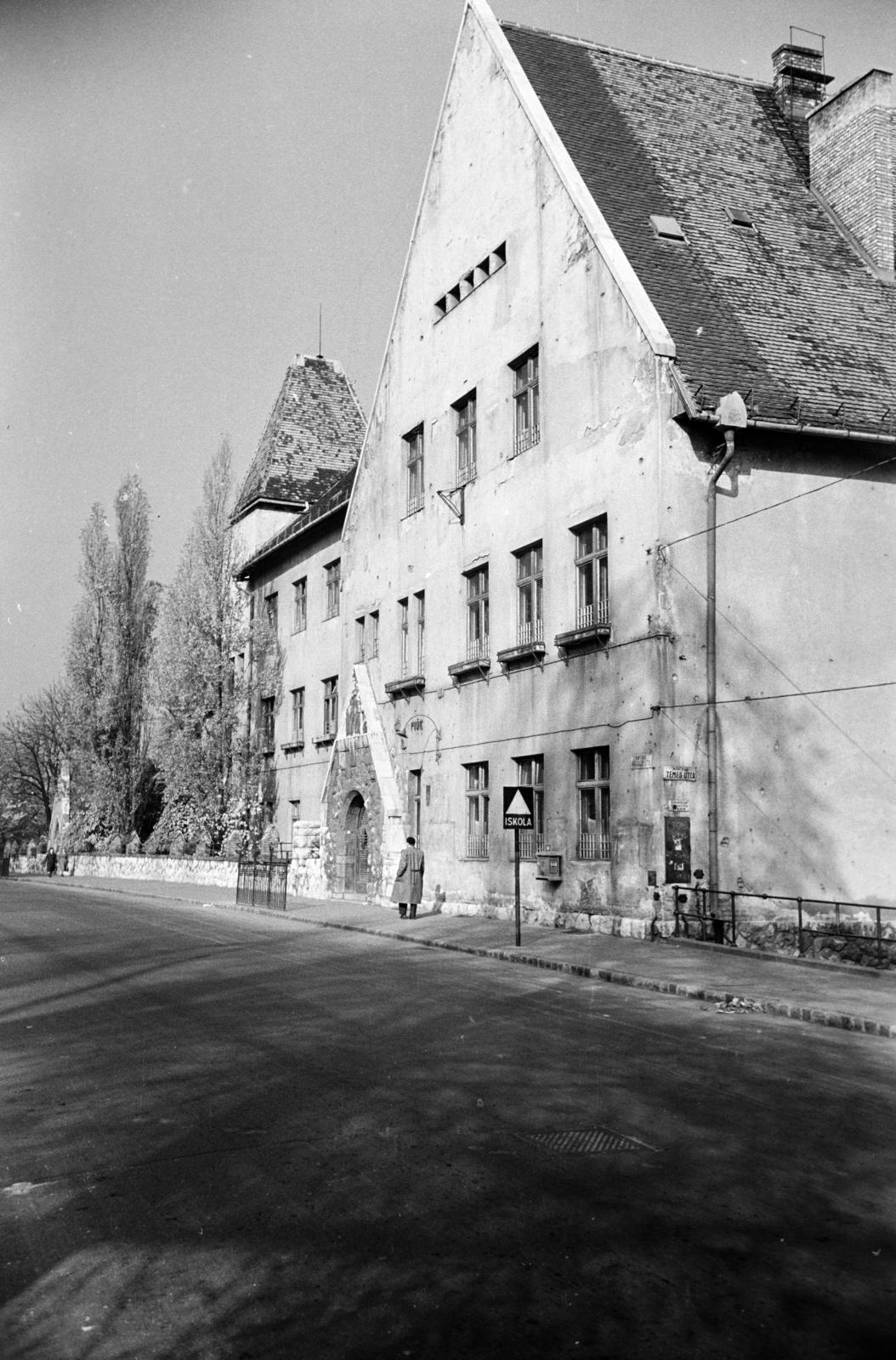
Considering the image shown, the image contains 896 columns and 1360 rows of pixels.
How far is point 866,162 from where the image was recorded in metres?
25.3

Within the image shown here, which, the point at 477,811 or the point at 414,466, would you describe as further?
the point at 414,466

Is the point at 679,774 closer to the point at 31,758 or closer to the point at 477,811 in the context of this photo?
the point at 477,811

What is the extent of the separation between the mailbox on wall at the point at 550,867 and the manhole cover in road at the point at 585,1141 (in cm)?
1487

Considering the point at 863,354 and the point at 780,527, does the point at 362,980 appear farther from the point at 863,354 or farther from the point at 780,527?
the point at 863,354

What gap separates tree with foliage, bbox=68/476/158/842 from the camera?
53688 mm

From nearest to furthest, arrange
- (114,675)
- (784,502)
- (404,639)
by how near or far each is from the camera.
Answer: (784,502) < (404,639) < (114,675)

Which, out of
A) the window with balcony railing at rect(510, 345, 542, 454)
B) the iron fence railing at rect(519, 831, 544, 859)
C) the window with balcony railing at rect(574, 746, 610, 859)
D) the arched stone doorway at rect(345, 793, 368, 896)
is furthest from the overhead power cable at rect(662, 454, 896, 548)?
the arched stone doorway at rect(345, 793, 368, 896)

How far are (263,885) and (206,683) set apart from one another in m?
15.8

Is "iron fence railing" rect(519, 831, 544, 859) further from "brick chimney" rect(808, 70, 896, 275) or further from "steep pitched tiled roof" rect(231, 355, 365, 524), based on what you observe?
"steep pitched tiled roof" rect(231, 355, 365, 524)

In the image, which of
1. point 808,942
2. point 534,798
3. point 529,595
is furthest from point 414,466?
point 808,942

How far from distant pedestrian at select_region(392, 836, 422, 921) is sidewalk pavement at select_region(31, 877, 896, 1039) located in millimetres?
319

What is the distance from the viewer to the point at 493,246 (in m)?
26.7

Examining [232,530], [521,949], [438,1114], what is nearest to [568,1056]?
[438,1114]

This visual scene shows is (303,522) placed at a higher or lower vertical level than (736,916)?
higher
